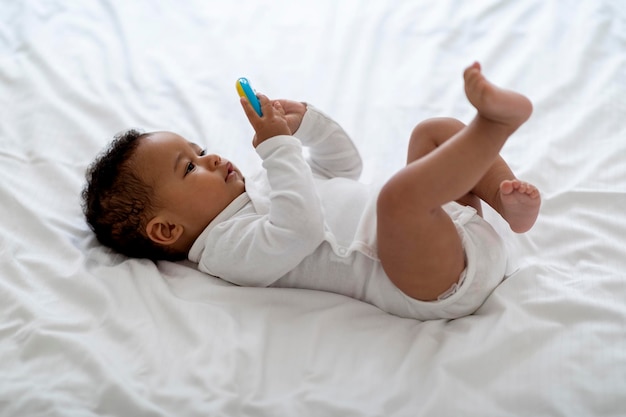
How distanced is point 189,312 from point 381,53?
2.84 ft

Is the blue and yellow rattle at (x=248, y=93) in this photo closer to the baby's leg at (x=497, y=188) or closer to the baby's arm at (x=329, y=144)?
the baby's arm at (x=329, y=144)

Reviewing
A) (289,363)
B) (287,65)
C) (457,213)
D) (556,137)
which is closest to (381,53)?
(287,65)

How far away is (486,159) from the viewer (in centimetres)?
98

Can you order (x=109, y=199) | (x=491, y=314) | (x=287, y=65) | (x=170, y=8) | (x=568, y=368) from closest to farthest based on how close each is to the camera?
(x=568, y=368)
(x=491, y=314)
(x=109, y=199)
(x=287, y=65)
(x=170, y=8)

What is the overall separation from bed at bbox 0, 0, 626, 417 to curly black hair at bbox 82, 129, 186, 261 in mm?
34

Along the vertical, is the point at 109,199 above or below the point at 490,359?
above

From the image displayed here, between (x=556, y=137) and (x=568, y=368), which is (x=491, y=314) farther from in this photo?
(x=556, y=137)

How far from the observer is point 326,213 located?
1.20 metres

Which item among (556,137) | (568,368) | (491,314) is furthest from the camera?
(556,137)

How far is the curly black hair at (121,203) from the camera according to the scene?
1.19m

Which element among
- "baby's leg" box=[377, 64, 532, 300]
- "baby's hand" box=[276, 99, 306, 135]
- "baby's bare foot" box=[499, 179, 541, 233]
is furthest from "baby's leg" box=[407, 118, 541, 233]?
"baby's hand" box=[276, 99, 306, 135]

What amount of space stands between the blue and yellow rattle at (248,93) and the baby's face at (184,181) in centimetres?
14

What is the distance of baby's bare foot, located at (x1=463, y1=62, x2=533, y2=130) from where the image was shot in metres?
0.94

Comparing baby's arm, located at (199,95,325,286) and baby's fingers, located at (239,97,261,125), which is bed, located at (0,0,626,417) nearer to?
baby's arm, located at (199,95,325,286)
